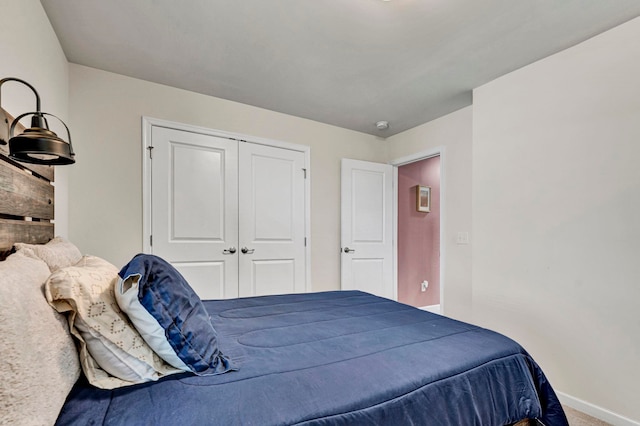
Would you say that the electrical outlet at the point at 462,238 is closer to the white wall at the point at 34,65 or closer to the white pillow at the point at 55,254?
the white pillow at the point at 55,254

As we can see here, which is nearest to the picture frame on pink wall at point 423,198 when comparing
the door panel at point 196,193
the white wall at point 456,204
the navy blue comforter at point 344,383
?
the white wall at point 456,204

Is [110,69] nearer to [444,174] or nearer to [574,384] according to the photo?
[444,174]

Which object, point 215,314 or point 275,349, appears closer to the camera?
point 275,349

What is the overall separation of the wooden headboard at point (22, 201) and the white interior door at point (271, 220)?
5.23ft

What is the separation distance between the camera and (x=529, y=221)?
7.93 feet

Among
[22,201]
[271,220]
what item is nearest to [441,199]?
[271,220]

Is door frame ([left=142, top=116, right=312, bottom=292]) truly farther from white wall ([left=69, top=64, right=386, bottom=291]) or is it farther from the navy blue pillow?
the navy blue pillow

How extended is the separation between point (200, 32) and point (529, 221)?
2.77m

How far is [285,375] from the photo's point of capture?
1039 millimetres

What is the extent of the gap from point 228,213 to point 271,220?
0.48 m

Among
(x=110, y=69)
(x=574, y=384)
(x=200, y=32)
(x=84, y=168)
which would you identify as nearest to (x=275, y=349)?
(x=200, y=32)

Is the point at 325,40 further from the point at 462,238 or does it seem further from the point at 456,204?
the point at 462,238

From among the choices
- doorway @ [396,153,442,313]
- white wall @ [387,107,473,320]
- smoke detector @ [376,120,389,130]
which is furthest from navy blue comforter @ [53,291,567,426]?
doorway @ [396,153,442,313]

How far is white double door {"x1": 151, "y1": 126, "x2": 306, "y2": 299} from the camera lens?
285 cm
